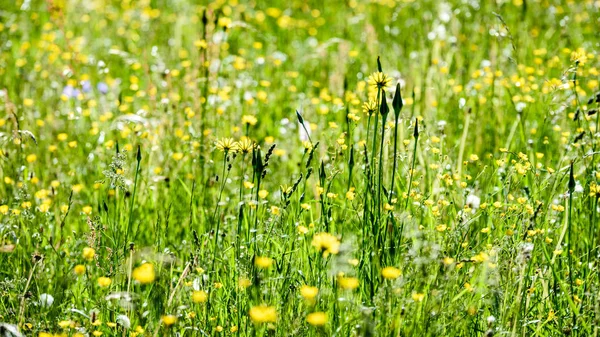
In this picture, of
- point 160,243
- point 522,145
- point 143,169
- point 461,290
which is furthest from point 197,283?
point 522,145

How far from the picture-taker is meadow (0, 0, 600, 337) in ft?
5.87

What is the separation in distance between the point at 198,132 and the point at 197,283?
129 centimetres

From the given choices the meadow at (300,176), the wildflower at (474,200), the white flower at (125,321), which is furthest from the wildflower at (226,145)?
the wildflower at (474,200)

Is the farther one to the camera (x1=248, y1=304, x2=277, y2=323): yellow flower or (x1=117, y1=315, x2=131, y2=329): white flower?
(x1=117, y1=315, x2=131, y2=329): white flower

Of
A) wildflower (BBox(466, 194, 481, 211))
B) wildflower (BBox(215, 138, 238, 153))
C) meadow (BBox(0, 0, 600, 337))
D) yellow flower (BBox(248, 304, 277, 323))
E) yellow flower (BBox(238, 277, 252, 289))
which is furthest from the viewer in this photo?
wildflower (BBox(466, 194, 481, 211))

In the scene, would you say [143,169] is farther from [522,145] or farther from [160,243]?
[522,145]

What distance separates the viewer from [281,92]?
3844 mm

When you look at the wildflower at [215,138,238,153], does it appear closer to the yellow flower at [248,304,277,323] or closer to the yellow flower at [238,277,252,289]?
the yellow flower at [238,277,252,289]

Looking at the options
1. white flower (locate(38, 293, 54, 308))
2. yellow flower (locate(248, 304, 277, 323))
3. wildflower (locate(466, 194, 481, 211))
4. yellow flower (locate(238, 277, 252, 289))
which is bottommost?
white flower (locate(38, 293, 54, 308))

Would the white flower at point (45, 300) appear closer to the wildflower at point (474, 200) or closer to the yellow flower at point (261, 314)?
the yellow flower at point (261, 314)

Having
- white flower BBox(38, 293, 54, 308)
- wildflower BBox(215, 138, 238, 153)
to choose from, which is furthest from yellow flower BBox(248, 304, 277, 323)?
white flower BBox(38, 293, 54, 308)

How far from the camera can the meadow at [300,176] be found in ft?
5.87

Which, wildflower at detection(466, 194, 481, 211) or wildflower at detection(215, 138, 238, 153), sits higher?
wildflower at detection(215, 138, 238, 153)

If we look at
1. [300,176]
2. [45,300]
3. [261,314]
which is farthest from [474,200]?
[45,300]
